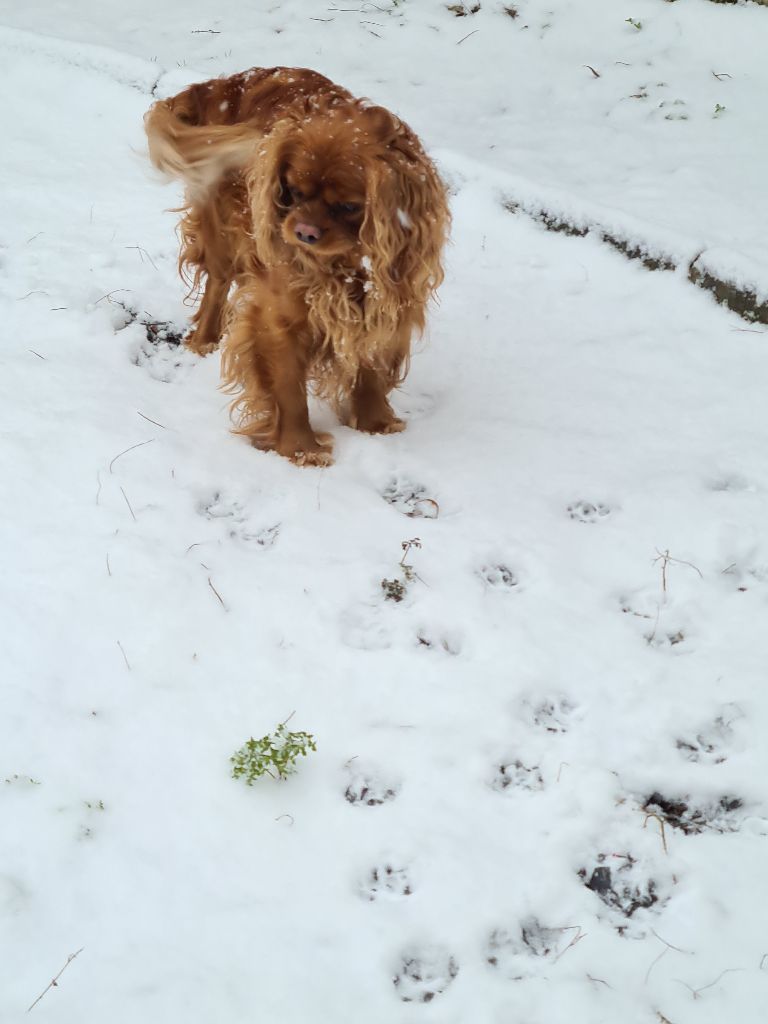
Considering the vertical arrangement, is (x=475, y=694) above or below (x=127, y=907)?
above

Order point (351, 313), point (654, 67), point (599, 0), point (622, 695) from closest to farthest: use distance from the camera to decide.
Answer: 1. point (622, 695)
2. point (351, 313)
3. point (654, 67)
4. point (599, 0)

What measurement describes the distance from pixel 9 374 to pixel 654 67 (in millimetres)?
3728

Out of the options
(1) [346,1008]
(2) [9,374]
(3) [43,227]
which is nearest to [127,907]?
(1) [346,1008]

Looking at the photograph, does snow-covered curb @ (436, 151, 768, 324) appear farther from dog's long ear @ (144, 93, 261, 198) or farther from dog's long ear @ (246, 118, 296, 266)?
dog's long ear @ (246, 118, 296, 266)

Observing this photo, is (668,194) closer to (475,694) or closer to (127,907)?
(475,694)

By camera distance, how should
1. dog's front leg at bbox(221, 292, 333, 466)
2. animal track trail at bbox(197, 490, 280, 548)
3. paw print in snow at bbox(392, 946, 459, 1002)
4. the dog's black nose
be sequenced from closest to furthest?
1. paw print in snow at bbox(392, 946, 459, 1002)
2. the dog's black nose
3. animal track trail at bbox(197, 490, 280, 548)
4. dog's front leg at bbox(221, 292, 333, 466)

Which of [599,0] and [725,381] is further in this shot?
[599,0]

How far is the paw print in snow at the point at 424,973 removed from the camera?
1641mm

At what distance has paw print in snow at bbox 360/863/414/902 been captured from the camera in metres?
1.79

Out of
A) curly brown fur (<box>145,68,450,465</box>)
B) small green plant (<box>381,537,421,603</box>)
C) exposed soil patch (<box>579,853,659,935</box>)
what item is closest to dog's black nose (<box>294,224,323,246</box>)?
curly brown fur (<box>145,68,450,465</box>)

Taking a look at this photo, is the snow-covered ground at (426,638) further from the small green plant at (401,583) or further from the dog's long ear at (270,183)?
the dog's long ear at (270,183)

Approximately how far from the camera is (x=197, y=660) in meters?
2.22

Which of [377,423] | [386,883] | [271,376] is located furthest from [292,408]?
[386,883]

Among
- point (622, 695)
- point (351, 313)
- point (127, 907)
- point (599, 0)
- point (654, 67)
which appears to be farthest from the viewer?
point (599, 0)
